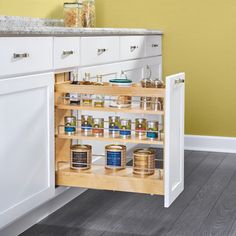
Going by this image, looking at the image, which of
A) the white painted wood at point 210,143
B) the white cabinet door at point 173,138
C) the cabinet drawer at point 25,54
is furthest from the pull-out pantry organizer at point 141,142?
the white painted wood at point 210,143

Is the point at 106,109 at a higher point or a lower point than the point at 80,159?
higher

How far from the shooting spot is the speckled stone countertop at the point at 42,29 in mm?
2076

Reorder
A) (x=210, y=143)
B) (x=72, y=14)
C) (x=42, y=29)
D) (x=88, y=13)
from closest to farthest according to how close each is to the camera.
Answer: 1. (x=42, y=29)
2. (x=72, y=14)
3. (x=88, y=13)
4. (x=210, y=143)

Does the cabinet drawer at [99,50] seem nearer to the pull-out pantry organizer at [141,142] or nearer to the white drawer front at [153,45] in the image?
the pull-out pantry organizer at [141,142]

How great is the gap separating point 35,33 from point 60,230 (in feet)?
2.55

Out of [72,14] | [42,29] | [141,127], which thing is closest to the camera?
[42,29]

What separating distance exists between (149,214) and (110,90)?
62 cm

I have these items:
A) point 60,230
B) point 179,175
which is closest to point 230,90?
point 179,175

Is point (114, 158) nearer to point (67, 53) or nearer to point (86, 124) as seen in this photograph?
point (86, 124)

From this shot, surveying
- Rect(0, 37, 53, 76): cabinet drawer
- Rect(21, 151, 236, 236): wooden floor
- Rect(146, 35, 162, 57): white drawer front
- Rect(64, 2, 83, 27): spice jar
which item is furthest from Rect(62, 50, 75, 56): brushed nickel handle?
Rect(146, 35, 162, 57): white drawer front

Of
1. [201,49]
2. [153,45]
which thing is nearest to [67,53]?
[153,45]

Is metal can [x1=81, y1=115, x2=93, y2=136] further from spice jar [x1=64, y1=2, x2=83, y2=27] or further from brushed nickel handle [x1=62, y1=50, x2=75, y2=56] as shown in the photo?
spice jar [x1=64, y1=2, x2=83, y2=27]

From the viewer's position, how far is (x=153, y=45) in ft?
12.8

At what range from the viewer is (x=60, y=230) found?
2.38 m
